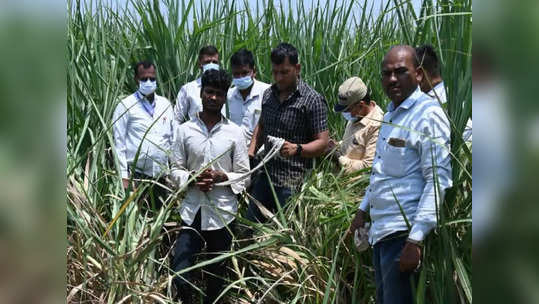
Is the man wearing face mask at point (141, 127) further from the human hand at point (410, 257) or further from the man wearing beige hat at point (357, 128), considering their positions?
the human hand at point (410, 257)

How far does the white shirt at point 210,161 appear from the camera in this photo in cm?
311

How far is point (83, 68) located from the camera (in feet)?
12.9

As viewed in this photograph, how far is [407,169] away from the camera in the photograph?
7.33 feet

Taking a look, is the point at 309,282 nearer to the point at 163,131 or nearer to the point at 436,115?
the point at 436,115

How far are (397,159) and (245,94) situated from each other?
192cm

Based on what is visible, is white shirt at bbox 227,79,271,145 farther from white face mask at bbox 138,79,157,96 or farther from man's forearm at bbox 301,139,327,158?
man's forearm at bbox 301,139,327,158

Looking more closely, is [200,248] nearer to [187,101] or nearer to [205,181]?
[205,181]

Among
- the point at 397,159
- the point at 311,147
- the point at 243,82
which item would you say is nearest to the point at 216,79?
the point at 311,147

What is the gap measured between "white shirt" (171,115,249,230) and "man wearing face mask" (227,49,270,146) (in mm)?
737

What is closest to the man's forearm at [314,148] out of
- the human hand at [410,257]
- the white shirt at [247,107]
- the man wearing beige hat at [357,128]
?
the man wearing beige hat at [357,128]

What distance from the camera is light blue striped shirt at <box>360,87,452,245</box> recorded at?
6.90 feet
